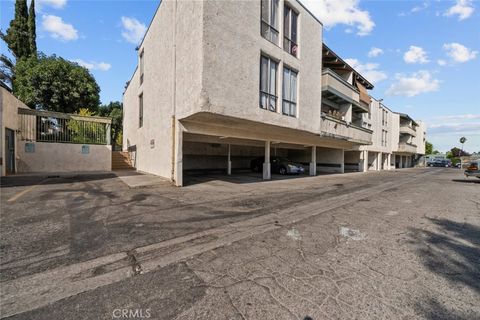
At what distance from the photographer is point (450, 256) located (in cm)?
336

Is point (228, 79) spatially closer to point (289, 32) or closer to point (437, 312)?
point (289, 32)

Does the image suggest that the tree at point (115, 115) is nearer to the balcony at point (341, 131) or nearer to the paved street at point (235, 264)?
the balcony at point (341, 131)

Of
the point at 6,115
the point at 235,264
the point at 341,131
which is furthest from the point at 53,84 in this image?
the point at 341,131

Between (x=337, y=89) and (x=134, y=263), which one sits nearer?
(x=134, y=263)

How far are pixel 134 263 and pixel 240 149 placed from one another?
66.0ft

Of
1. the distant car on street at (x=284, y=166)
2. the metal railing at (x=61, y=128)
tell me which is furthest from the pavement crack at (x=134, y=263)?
the metal railing at (x=61, y=128)

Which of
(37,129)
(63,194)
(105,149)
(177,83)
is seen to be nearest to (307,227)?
(63,194)

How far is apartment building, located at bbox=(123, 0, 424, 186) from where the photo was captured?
28.0 feet

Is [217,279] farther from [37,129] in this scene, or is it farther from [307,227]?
[37,129]

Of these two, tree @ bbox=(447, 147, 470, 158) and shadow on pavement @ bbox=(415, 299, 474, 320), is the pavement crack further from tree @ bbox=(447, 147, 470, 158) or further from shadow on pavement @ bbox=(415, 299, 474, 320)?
tree @ bbox=(447, 147, 470, 158)

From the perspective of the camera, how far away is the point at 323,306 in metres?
2.17

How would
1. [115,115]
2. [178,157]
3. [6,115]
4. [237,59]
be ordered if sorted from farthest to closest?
[115,115]
[6,115]
[178,157]
[237,59]

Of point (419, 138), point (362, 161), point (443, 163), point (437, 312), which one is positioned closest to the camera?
point (437, 312)

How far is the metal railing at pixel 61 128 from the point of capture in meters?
13.8
